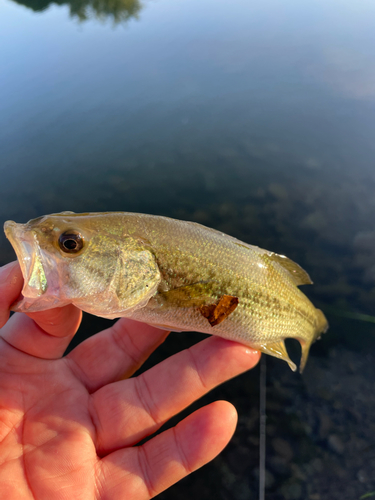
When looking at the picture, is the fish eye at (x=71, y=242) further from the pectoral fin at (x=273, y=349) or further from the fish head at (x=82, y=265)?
the pectoral fin at (x=273, y=349)

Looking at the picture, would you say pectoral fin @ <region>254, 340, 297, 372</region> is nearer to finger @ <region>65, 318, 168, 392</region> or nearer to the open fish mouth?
finger @ <region>65, 318, 168, 392</region>

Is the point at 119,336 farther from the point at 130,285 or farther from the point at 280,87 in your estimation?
the point at 280,87

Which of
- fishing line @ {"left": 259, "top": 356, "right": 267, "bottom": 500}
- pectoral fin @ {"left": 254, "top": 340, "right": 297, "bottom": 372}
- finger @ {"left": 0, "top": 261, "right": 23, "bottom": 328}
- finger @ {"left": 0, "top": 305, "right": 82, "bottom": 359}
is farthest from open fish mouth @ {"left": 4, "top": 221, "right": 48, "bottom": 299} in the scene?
fishing line @ {"left": 259, "top": 356, "right": 267, "bottom": 500}

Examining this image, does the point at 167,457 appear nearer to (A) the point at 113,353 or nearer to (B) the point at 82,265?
(A) the point at 113,353

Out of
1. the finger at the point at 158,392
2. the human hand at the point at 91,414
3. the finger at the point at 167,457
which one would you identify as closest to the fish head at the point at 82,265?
the human hand at the point at 91,414

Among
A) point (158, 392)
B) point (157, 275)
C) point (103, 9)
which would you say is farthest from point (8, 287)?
point (103, 9)
